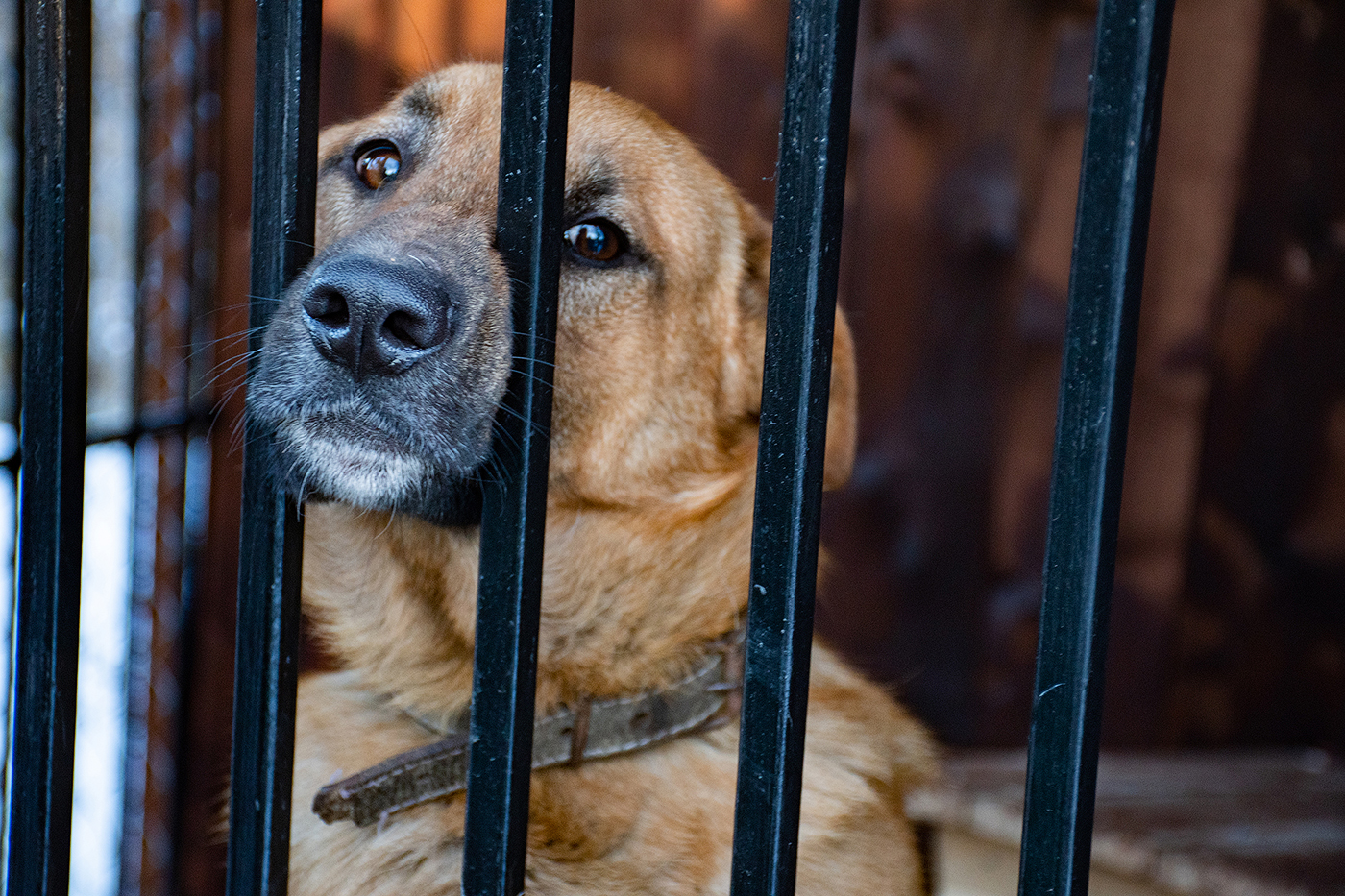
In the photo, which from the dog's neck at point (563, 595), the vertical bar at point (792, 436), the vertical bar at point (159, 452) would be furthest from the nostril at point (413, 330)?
the vertical bar at point (159, 452)

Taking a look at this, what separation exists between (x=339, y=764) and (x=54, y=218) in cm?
98

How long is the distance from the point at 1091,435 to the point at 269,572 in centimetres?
74

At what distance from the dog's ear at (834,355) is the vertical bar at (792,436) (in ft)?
2.77

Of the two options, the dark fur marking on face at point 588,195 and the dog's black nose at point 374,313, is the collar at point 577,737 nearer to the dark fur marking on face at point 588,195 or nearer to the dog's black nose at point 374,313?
the dog's black nose at point 374,313

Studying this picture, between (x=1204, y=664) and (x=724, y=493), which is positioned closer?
(x=724, y=493)

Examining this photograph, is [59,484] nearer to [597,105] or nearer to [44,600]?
[44,600]

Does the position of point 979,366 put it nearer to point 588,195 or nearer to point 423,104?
point 588,195

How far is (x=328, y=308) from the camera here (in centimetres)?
122

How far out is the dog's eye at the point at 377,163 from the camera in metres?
1.90

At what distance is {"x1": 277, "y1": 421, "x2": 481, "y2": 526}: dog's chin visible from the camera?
134cm

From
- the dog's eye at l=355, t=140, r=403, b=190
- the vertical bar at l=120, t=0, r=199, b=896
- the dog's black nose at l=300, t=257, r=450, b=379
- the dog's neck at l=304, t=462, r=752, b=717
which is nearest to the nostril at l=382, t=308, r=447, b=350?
the dog's black nose at l=300, t=257, r=450, b=379

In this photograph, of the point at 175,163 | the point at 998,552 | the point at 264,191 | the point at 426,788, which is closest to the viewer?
the point at 264,191

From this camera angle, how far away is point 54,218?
1.05 m

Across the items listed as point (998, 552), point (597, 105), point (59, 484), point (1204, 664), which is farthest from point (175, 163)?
point (1204, 664)
